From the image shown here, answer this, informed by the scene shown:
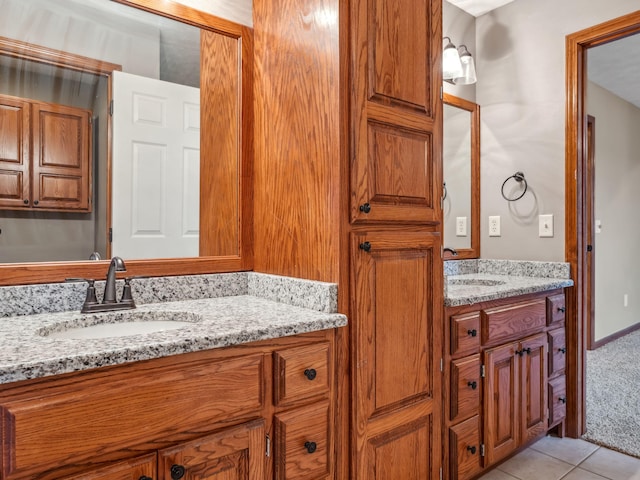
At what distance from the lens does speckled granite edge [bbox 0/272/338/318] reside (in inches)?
50.0

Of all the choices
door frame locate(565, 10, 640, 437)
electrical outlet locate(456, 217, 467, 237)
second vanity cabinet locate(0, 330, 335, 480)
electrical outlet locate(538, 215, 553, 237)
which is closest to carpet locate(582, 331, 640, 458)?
door frame locate(565, 10, 640, 437)

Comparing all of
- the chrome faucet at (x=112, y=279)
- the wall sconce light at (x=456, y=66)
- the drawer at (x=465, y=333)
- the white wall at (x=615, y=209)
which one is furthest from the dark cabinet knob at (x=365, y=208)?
the white wall at (x=615, y=209)

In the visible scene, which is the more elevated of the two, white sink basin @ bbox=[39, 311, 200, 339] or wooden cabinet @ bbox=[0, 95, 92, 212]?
wooden cabinet @ bbox=[0, 95, 92, 212]

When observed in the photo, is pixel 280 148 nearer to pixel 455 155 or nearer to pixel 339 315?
pixel 339 315

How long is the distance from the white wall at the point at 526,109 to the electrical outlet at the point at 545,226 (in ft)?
0.08

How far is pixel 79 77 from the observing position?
1.39 m

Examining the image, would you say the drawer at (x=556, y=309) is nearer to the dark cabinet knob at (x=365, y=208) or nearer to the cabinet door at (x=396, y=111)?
the cabinet door at (x=396, y=111)

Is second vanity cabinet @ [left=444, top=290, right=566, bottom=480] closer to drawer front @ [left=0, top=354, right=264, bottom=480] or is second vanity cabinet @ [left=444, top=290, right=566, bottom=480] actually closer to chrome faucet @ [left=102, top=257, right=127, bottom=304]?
drawer front @ [left=0, top=354, right=264, bottom=480]

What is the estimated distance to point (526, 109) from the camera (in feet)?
8.20

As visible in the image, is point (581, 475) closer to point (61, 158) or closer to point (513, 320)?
point (513, 320)

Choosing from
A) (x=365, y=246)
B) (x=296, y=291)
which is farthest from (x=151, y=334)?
(x=365, y=246)

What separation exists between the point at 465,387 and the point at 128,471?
51.3 inches

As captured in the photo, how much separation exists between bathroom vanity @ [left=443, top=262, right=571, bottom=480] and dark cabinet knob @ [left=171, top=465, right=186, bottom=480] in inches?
41.8

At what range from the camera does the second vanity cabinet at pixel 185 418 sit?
0.83 m
